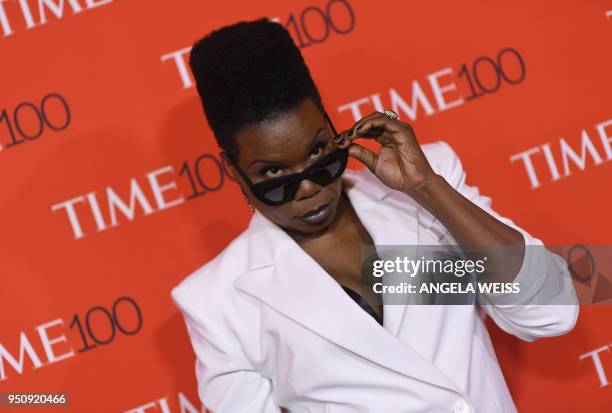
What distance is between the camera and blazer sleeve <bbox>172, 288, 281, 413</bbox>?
1659mm

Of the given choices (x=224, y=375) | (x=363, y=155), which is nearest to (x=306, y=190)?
(x=363, y=155)

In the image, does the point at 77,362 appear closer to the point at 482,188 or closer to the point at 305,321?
the point at 305,321

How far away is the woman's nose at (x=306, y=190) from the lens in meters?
1.50

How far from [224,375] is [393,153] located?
24.5 inches

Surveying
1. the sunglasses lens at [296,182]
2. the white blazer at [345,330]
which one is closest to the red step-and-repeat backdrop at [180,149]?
the white blazer at [345,330]

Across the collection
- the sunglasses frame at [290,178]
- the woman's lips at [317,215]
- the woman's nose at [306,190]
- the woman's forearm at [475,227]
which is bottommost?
the woman's forearm at [475,227]

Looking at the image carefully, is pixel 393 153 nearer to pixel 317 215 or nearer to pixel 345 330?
pixel 317 215

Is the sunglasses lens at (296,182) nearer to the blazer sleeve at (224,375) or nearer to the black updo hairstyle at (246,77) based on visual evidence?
the black updo hairstyle at (246,77)

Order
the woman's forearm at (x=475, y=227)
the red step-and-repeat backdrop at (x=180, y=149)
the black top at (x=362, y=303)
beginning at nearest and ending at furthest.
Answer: the woman's forearm at (x=475, y=227) → the black top at (x=362, y=303) → the red step-and-repeat backdrop at (x=180, y=149)

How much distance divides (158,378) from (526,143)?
1.29 meters

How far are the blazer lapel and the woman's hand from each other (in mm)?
110

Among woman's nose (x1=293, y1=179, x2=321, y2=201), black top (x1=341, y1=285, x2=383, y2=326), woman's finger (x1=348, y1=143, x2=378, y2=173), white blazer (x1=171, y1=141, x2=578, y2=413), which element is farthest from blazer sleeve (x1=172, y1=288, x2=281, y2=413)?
woman's finger (x1=348, y1=143, x2=378, y2=173)

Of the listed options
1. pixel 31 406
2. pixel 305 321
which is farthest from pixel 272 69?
pixel 31 406

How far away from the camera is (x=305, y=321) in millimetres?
1582
